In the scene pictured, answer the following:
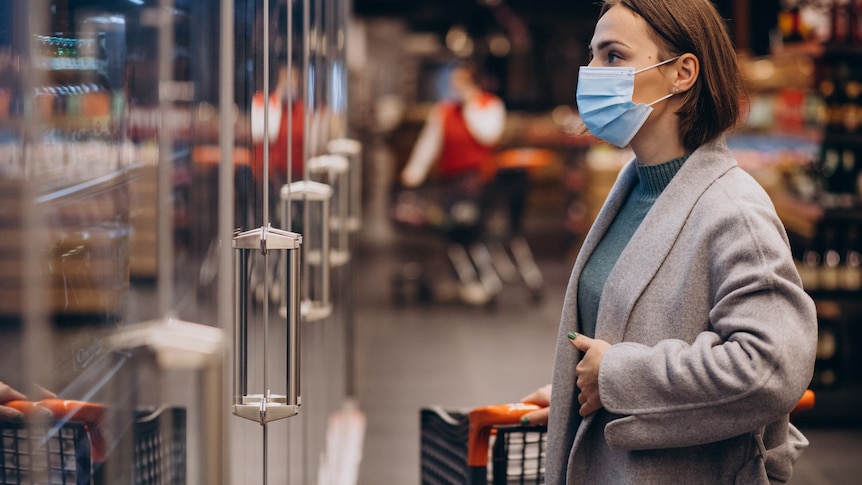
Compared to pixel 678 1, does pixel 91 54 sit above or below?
below

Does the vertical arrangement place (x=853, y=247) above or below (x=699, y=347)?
below

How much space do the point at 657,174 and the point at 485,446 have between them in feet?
2.22

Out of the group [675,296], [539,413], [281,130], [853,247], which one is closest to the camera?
[675,296]

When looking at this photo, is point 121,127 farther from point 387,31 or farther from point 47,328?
point 387,31

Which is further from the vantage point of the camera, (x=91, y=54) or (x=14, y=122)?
(x=91, y=54)

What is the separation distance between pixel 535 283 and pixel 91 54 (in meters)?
8.58

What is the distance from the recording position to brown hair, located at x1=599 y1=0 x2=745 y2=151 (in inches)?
74.9

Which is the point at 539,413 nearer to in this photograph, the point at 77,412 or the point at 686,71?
the point at 686,71

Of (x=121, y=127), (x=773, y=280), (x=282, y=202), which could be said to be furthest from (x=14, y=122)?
(x=282, y=202)

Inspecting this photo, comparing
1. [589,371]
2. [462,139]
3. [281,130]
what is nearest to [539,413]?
[589,371]

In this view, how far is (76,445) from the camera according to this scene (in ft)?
4.54

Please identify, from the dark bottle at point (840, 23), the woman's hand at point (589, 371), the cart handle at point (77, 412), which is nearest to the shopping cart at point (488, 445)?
the woman's hand at point (589, 371)

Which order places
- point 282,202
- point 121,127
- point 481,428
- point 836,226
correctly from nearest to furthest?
point 121,127 < point 481,428 < point 282,202 < point 836,226

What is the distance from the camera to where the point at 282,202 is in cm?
271
